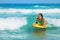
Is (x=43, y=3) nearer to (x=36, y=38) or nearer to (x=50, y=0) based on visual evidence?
(x=50, y=0)

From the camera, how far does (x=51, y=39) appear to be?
3.53 m

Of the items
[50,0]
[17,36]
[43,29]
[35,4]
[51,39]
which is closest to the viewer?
[51,39]

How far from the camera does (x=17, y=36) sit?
149 inches

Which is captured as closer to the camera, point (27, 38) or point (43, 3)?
point (27, 38)

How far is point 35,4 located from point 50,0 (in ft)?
5.05

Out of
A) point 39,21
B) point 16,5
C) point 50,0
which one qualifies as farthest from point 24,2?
point 39,21

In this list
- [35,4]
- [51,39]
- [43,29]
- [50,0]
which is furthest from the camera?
[35,4]

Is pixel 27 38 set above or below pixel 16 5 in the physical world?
below

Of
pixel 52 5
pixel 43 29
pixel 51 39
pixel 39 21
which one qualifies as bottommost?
pixel 51 39

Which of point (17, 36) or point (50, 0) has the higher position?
A: point (50, 0)

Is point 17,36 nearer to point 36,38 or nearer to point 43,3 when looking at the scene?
point 36,38

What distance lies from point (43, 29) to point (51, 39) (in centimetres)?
97

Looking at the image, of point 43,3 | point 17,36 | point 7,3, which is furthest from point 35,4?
point 17,36

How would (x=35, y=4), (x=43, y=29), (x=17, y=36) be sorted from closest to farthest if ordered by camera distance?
(x=17, y=36) < (x=43, y=29) < (x=35, y=4)
